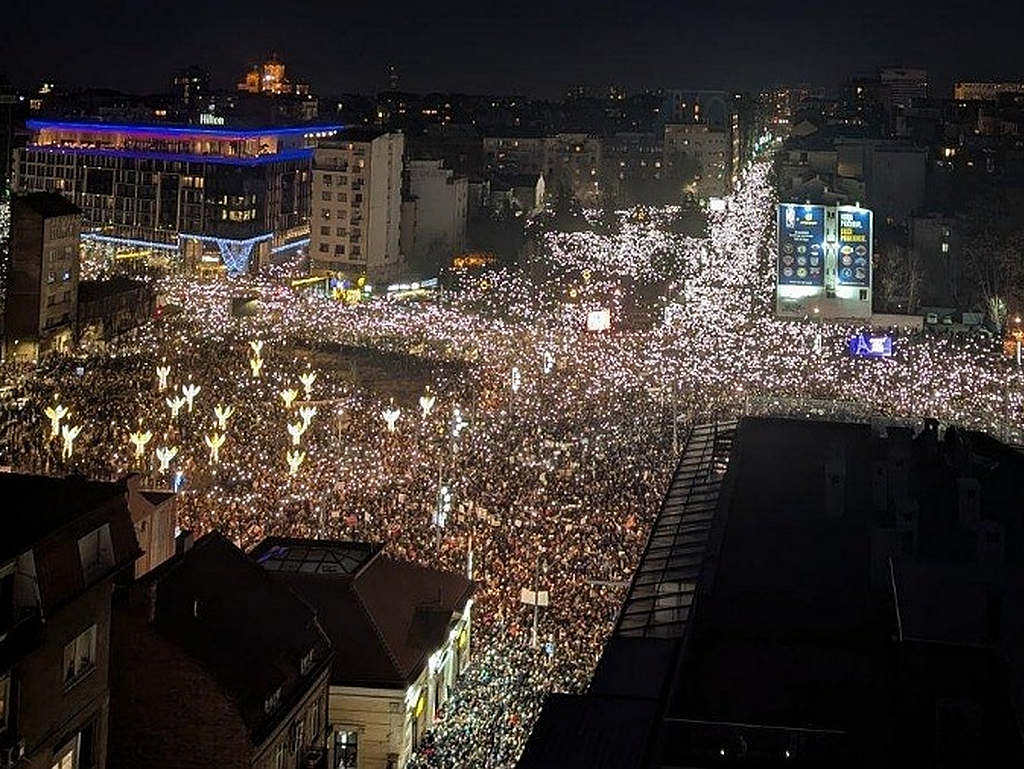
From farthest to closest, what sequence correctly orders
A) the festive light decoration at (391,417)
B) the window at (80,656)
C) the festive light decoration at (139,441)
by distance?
1. the festive light decoration at (391,417)
2. the festive light decoration at (139,441)
3. the window at (80,656)

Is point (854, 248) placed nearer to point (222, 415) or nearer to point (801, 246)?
point (801, 246)

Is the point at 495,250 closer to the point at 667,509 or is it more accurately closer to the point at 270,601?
the point at 667,509

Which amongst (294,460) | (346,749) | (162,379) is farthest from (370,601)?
(162,379)

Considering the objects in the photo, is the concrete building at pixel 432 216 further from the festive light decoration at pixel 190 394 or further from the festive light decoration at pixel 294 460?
the festive light decoration at pixel 294 460

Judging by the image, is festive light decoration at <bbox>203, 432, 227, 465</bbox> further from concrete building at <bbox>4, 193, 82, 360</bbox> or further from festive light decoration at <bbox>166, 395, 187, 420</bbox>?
concrete building at <bbox>4, 193, 82, 360</bbox>

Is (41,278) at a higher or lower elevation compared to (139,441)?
higher

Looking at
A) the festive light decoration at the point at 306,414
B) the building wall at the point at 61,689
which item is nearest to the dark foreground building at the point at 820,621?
the building wall at the point at 61,689
